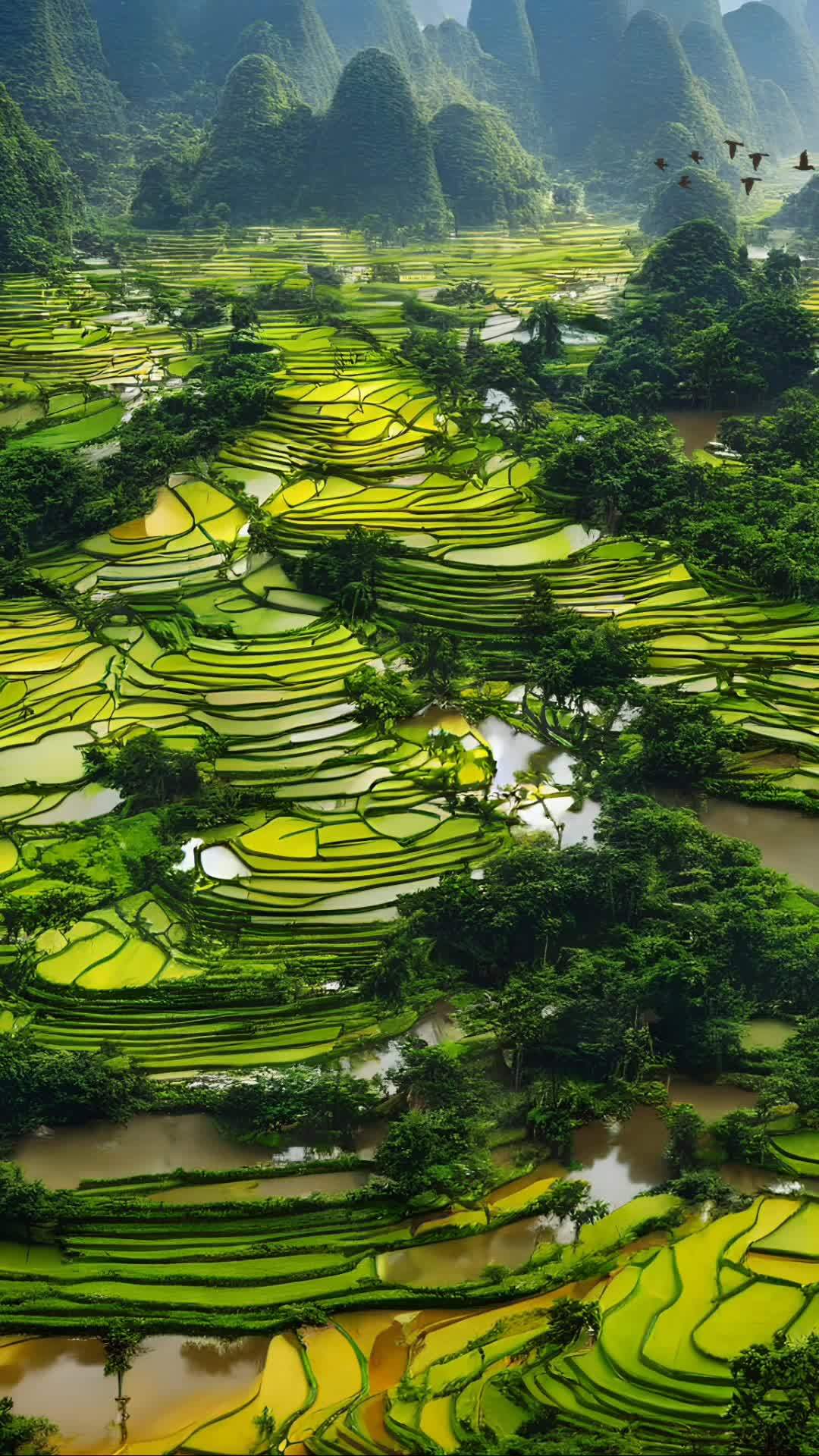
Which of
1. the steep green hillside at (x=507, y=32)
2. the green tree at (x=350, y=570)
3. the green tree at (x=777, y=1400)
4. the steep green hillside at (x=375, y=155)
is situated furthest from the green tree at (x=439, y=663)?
the steep green hillside at (x=507, y=32)

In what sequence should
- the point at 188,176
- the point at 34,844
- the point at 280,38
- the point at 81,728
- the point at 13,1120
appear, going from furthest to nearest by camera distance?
the point at 280,38 → the point at 188,176 → the point at 81,728 → the point at 34,844 → the point at 13,1120

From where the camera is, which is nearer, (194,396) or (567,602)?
(567,602)

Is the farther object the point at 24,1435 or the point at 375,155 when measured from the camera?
the point at 375,155

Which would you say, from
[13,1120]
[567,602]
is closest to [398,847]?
[13,1120]

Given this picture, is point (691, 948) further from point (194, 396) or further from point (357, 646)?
point (194, 396)

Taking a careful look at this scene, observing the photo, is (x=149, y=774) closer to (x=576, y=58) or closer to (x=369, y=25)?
(x=576, y=58)

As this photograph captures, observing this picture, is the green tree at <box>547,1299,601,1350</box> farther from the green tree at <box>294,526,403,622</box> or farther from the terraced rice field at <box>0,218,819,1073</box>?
the green tree at <box>294,526,403,622</box>

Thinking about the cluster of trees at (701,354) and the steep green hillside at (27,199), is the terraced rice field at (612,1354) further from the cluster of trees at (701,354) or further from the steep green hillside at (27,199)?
the steep green hillside at (27,199)

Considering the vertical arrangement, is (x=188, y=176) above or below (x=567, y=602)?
above

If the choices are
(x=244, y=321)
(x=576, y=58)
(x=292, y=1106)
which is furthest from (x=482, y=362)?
(x=576, y=58)
